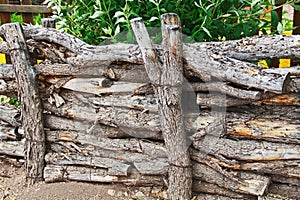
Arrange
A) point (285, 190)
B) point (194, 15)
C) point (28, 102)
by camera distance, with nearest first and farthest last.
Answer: point (285, 190)
point (194, 15)
point (28, 102)

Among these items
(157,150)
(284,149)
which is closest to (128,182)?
(157,150)

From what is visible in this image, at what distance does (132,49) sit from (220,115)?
0.59 metres

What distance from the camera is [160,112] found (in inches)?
85.8

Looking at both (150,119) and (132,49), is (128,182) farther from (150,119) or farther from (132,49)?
(132,49)

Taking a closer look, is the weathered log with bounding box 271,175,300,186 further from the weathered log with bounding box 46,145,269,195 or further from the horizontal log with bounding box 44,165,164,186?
the horizontal log with bounding box 44,165,164,186

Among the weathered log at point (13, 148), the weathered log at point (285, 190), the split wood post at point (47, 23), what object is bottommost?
the weathered log at point (285, 190)

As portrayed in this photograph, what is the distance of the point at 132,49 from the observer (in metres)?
2.19

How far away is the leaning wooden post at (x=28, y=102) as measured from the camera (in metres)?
2.43

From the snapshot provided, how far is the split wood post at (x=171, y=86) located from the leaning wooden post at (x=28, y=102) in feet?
2.55

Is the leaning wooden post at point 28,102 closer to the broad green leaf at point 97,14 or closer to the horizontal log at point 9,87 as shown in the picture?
the horizontal log at point 9,87

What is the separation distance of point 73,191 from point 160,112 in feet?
2.60

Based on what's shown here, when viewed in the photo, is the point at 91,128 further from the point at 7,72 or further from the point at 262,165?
the point at 262,165

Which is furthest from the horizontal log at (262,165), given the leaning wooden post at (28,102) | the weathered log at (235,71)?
the leaning wooden post at (28,102)

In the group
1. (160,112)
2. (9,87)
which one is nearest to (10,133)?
(9,87)
